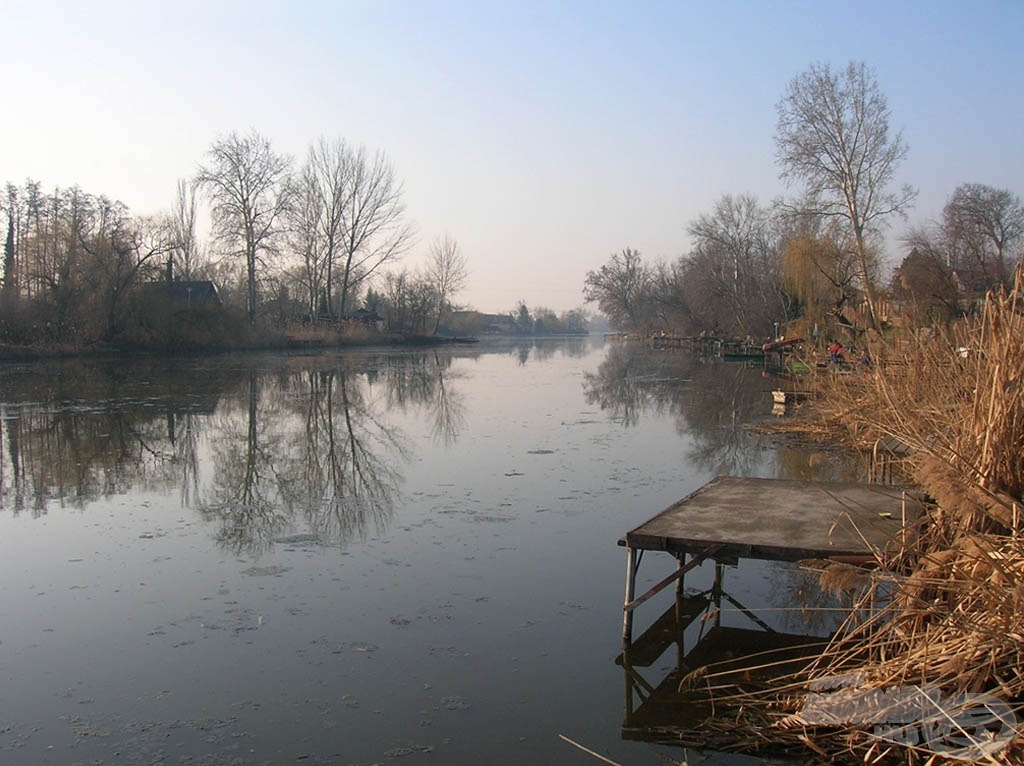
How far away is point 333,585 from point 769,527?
11.9 feet

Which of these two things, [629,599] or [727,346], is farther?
[727,346]

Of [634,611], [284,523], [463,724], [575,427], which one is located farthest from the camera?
[575,427]

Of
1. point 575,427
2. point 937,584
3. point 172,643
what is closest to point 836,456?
point 575,427

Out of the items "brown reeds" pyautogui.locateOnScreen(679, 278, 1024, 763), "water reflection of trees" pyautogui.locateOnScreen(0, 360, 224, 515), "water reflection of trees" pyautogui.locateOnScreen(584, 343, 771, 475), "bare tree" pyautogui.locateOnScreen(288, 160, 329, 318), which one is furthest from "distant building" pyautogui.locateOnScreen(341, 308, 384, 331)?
"brown reeds" pyautogui.locateOnScreen(679, 278, 1024, 763)

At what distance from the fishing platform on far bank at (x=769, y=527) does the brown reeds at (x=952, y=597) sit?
0.32m

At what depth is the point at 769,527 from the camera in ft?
21.6

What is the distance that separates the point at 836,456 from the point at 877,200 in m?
23.3

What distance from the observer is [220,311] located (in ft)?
161

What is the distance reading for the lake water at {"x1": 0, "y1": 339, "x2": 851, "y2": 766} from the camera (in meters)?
5.01

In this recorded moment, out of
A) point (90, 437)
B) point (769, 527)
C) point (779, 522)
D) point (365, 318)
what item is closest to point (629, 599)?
point (769, 527)

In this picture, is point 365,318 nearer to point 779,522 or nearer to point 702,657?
point 779,522

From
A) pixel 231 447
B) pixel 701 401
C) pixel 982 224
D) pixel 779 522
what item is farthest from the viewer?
pixel 982 224

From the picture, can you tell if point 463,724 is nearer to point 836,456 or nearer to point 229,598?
point 229,598

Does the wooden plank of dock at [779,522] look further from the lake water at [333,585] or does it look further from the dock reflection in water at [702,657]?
the lake water at [333,585]
